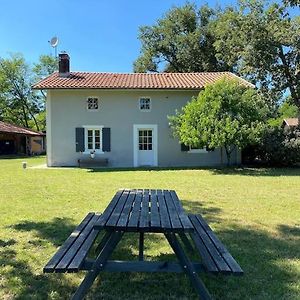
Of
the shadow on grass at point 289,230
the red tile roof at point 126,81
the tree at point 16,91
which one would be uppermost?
the tree at point 16,91

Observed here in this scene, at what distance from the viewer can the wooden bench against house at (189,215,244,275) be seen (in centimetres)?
298

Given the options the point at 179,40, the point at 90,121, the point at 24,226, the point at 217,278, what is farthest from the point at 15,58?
the point at 217,278

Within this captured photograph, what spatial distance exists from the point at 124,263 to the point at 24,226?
3.18 metres

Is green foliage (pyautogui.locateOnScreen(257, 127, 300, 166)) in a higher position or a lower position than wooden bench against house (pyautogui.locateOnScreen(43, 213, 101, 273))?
higher

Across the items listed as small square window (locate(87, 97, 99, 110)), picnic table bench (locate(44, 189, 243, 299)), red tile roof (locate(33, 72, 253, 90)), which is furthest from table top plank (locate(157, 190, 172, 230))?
small square window (locate(87, 97, 99, 110))

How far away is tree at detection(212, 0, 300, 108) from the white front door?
707cm

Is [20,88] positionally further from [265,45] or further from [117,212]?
[117,212]

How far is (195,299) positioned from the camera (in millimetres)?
3291

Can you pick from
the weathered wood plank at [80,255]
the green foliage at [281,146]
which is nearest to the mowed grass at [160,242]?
the weathered wood plank at [80,255]

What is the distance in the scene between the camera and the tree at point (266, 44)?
61.4ft

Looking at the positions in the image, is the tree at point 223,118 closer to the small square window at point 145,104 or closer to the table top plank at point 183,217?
the small square window at point 145,104

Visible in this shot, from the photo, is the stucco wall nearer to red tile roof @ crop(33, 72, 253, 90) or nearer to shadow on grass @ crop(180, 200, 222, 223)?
red tile roof @ crop(33, 72, 253, 90)

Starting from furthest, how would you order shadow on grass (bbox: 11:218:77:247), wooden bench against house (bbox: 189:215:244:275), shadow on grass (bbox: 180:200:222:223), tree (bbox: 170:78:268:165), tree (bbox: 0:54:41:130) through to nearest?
tree (bbox: 0:54:41:130) → tree (bbox: 170:78:268:165) → shadow on grass (bbox: 180:200:222:223) → shadow on grass (bbox: 11:218:77:247) → wooden bench against house (bbox: 189:215:244:275)

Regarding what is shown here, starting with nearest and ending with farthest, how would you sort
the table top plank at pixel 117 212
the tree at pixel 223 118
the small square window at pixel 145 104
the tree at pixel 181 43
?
the table top plank at pixel 117 212 < the tree at pixel 223 118 < the small square window at pixel 145 104 < the tree at pixel 181 43
